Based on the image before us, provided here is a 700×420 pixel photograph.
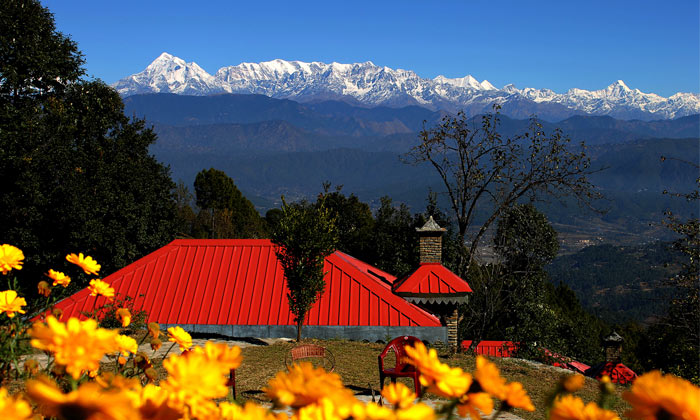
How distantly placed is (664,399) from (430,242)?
1568 cm

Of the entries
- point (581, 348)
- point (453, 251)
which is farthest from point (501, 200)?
point (581, 348)

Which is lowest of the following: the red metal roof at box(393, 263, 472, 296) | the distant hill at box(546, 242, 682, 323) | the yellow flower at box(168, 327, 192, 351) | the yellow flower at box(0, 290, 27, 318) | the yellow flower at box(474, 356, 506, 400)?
the distant hill at box(546, 242, 682, 323)

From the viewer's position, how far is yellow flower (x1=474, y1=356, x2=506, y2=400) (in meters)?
1.26

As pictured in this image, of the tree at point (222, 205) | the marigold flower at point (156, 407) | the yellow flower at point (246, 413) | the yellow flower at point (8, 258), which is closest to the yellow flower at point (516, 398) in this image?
the yellow flower at point (246, 413)

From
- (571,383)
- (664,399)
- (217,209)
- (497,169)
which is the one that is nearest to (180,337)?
(571,383)

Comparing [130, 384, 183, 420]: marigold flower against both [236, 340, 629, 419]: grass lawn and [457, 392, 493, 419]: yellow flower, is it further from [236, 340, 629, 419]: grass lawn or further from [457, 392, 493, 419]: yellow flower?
[236, 340, 629, 419]: grass lawn

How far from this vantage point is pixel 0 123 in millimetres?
22906

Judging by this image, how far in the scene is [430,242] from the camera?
656 inches

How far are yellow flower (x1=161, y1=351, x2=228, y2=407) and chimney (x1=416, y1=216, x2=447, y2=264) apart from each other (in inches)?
606

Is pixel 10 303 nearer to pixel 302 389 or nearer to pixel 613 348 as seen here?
pixel 302 389

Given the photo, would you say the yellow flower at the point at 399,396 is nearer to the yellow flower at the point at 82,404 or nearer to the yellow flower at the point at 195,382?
the yellow flower at the point at 195,382

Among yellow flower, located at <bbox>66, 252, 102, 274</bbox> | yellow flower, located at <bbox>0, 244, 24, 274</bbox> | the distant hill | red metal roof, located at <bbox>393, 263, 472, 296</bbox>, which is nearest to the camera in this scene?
yellow flower, located at <bbox>0, 244, 24, 274</bbox>

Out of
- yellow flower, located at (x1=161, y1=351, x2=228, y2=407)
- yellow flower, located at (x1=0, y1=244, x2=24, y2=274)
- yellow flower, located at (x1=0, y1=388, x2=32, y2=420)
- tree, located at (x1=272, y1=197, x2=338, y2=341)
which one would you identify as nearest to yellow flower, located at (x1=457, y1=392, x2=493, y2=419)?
yellow flower, located at (x1=161, y1=351, x2=228, y2=407)

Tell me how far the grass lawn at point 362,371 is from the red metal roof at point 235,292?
7.20 feet
